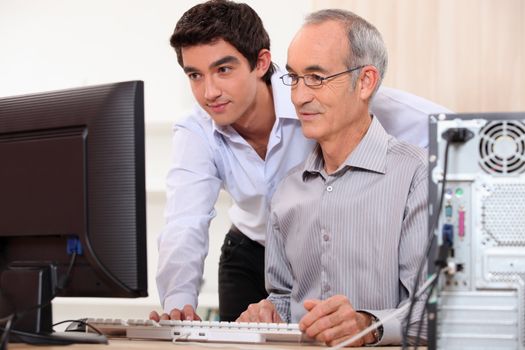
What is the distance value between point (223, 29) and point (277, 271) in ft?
2.30

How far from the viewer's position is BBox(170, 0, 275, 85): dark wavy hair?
7.13 feet

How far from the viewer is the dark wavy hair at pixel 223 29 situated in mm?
2172

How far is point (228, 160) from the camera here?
2.33 metres

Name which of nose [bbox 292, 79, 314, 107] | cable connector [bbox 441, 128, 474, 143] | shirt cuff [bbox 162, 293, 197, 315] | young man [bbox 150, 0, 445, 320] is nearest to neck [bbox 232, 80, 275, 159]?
young man [bbox 150, 0, 445, 320]

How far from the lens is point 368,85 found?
193 centimetres

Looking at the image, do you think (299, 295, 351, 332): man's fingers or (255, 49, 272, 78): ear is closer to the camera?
(299, 295, 351, 332): man's fingers

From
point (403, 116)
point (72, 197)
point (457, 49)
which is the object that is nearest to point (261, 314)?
point (72, 197)

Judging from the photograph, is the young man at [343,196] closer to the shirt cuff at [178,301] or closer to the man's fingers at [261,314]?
the man's fingers at [261,314]

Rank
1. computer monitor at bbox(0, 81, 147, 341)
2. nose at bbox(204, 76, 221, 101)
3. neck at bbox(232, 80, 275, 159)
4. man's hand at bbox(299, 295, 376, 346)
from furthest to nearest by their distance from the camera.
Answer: neck at bbox(232, 80, 275, 159) → nose at bbox(204, 76, 221, 101) → man's hand at bbox(299, 295, 376, 346) → computer monitor at bbox(0, 81, 147, 341)

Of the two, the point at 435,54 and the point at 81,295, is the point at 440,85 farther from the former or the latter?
the point at 81,295

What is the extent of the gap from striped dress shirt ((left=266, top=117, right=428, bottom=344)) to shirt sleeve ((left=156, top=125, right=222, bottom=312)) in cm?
24

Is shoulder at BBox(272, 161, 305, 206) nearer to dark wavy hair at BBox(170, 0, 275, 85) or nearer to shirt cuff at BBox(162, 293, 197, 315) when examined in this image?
shirt cuff at BBox(162, 293, 197, 315)

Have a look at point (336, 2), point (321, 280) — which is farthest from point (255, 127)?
point (336, 2)

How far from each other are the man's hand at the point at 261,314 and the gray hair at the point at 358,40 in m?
0.57
